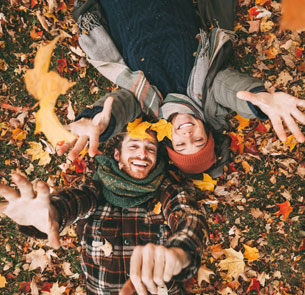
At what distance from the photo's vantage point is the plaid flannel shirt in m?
2.21

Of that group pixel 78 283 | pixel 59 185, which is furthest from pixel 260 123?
pixel 78 283

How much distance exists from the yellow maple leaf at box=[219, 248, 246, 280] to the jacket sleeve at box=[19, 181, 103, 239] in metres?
1.61

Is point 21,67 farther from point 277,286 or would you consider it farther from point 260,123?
point 277,286

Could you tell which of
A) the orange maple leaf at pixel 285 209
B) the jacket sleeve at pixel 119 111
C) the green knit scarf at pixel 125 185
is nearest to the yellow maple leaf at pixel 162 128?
the jacket sleeve at pixel 119 111

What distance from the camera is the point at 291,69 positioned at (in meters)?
2.85

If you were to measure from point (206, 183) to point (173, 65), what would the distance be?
1.35 m

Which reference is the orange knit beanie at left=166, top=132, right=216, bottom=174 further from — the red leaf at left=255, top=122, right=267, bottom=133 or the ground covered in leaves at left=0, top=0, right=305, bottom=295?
the red leaf at left=255, top=122, right=267, bottom=133

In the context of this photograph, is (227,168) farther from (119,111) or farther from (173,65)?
(119,111)

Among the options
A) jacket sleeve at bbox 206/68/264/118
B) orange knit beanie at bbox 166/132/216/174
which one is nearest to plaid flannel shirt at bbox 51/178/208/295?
orange knit beanie at bbox 166/132/216/174

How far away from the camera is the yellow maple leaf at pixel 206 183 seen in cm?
290

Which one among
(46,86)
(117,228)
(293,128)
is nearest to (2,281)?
(117,228)

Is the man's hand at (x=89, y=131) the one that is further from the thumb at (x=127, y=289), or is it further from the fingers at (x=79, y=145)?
the thumb at (x=127, y=289)

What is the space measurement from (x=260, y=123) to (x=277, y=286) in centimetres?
185

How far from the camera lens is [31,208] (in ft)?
5.39
